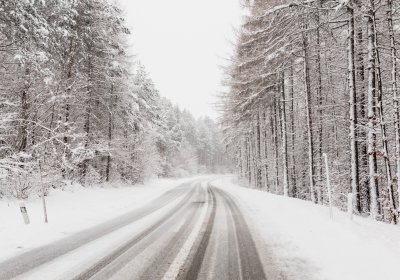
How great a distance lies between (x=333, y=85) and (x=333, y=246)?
1637 cm

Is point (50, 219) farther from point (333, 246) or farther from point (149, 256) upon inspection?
point (333, 246)

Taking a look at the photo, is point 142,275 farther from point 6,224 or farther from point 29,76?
point 29,76

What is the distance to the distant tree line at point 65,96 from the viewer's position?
1192cm

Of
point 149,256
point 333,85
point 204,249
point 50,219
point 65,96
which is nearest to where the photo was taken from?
point 149,256

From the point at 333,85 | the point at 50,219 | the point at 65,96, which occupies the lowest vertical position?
the point at 50,219

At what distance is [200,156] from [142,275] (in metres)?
92.3

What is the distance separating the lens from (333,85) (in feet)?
67.6

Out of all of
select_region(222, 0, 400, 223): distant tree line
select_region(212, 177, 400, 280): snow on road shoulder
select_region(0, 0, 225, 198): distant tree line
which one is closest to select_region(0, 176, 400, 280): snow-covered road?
select_region(212, 177, 400, 280): snow on road shoulder

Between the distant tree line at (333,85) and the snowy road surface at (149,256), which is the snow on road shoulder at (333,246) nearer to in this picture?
the snowy road surface at (149,256)

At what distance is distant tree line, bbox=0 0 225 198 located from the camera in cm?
1192

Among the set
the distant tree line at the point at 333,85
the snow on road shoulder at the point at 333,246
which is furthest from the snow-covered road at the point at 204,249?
the distant tree line at the point at 333,85

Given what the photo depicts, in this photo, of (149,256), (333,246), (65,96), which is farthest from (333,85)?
(149,256)

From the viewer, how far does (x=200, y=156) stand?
318ft

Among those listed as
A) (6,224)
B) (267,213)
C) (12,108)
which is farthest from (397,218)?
(12,108)
